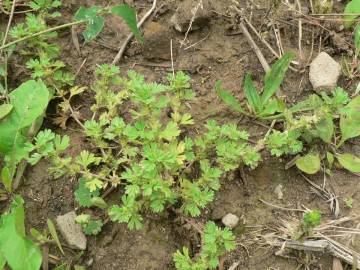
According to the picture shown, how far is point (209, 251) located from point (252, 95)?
0.88 metres

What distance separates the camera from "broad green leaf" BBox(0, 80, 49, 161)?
7.13ft

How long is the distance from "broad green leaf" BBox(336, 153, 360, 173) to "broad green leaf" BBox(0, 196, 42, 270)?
4.78 ft

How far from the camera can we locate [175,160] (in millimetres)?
1889

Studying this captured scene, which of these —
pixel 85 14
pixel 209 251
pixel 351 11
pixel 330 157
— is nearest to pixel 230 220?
pixel 209 251

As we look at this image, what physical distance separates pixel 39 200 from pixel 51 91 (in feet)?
1.83

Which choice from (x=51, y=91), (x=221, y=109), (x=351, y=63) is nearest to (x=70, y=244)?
(x=51, y=91)

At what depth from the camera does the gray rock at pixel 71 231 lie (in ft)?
6.86

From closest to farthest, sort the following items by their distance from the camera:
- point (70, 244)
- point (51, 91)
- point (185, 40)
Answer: point (70, 244), point (51, 91), point (185, 40)

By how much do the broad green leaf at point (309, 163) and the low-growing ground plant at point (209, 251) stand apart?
0.56 meters

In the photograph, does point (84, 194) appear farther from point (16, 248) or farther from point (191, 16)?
point (191, 16)

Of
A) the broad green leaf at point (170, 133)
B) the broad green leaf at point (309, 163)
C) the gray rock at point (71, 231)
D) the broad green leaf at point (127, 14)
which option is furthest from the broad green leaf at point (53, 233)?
the broad green leaf at point (309, 163)

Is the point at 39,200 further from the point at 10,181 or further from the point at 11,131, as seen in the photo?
the point at 11,131

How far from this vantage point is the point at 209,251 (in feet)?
6.17

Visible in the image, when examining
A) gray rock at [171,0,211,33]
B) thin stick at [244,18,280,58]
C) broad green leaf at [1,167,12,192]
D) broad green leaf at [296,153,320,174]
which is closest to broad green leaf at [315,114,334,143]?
broad green leaf at [296,153,320,174]
